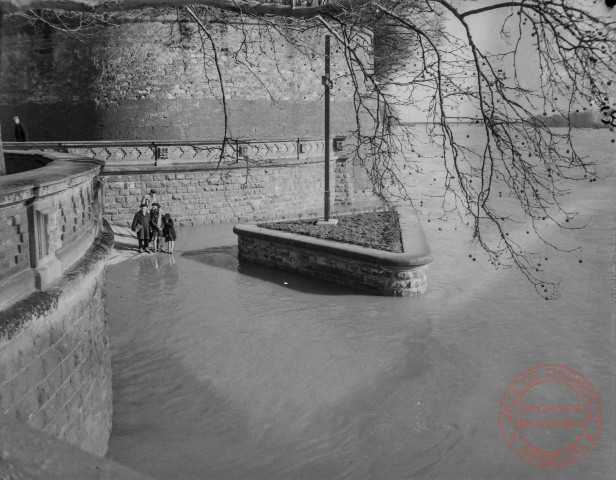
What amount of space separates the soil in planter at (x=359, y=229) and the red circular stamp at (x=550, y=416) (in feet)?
14.3

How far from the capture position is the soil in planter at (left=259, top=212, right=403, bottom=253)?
13.2m

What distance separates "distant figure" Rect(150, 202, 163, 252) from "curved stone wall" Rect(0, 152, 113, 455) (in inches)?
392

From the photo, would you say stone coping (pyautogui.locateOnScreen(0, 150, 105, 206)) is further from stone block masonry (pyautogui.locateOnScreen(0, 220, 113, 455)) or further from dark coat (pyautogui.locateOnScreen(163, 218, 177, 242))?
dark coat (pyautogui.locateOnScreen(163, 218, 177, 242))

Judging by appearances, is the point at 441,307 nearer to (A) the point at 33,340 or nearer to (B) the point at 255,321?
(B) the point at 255,321

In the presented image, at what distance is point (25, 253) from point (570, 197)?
32992 mm

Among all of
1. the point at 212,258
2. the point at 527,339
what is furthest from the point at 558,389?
the point at 212,258

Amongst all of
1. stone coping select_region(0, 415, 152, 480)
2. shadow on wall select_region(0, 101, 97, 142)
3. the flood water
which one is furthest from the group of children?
stone coping select_region(0, 415, 152, 480)

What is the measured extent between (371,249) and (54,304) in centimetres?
846

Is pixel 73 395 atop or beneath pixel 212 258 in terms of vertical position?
atop

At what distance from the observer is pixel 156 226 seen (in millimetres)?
16375

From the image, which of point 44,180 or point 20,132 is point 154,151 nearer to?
point 20,132

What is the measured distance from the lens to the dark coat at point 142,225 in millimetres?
15984

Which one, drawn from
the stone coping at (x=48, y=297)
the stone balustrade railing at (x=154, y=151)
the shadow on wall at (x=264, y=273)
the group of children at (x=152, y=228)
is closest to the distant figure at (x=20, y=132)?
the stone balustrade railing at (x=154, y=151)

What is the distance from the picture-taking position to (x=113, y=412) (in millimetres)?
7531
